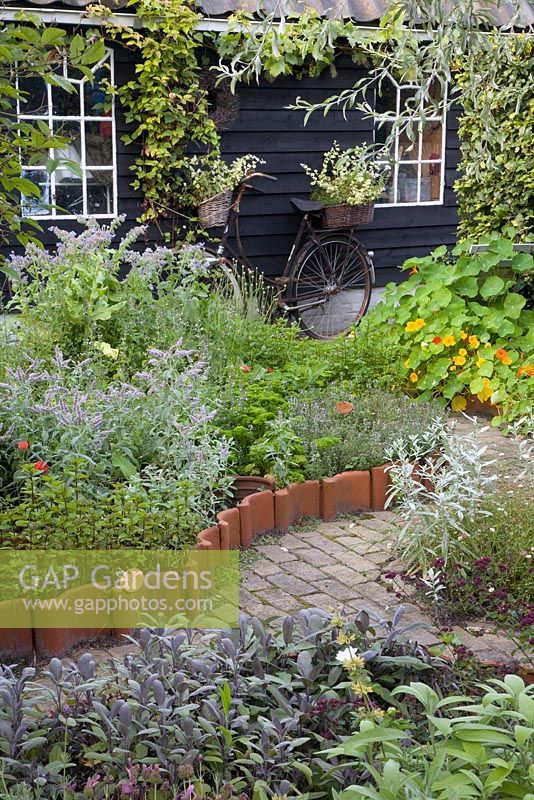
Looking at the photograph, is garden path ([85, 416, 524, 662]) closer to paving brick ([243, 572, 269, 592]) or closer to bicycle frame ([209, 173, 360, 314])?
paving brick ([243, 572, 269, 592])

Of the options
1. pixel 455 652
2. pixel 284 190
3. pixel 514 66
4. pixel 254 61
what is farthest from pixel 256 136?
pixel 455 652

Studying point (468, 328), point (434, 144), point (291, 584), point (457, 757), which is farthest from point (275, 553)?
point (434, 144)

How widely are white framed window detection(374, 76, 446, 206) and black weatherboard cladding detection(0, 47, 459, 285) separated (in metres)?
0.32

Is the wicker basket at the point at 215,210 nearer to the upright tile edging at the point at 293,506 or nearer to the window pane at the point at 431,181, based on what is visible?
the window pane at the point at 431,181

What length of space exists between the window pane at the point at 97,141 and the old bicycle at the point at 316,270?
3.93 feet

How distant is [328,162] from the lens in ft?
31.8

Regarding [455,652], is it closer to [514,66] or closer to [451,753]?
[451,753]

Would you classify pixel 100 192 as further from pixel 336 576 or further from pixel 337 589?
pixel 337 589

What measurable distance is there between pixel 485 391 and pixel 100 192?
4.17 meters

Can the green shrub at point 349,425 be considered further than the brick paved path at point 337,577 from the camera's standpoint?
Yes

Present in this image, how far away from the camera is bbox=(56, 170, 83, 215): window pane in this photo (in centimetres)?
869

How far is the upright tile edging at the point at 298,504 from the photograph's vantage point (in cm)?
434

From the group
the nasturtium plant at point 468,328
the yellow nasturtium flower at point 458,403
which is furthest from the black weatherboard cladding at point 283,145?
the yellow nasturtium flower at point 458,403

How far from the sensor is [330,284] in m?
9.60
